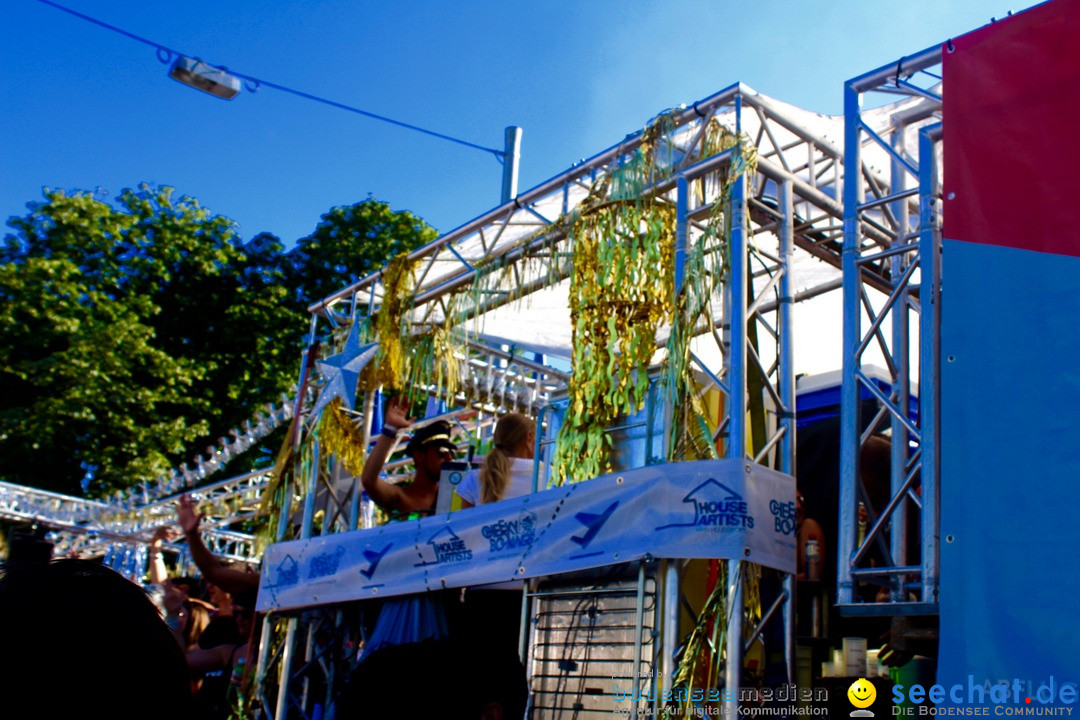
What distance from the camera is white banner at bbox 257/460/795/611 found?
4.97 meters

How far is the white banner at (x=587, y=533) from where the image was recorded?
4.97 metres

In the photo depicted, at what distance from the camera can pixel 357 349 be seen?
29.0ft

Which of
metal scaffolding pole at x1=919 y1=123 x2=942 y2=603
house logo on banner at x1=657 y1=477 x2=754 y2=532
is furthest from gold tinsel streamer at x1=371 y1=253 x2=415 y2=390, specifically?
metal scaffolding pole at x1=919 y1=123 x2=942 y2=603

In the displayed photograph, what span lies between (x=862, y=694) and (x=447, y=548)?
2.64 metres

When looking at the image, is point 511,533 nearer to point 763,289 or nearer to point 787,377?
point 787,377

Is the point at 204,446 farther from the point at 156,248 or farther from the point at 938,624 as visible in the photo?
the point at 938,624

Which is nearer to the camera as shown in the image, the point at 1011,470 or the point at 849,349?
the point at 1011,470

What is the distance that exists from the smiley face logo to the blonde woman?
2544mm

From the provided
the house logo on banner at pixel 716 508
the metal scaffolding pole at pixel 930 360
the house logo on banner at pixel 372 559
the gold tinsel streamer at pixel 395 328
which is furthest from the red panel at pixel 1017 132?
the gold tinsel streamer at pixel 395 328

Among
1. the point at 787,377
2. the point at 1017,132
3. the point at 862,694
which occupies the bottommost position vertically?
the point at 862,694

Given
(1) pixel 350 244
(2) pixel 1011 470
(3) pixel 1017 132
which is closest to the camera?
(2) pixel 1011 470

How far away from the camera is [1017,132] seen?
15.1ft

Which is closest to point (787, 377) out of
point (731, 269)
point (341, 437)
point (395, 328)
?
point (731, 269)

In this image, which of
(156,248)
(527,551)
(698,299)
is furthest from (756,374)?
(156,248)
